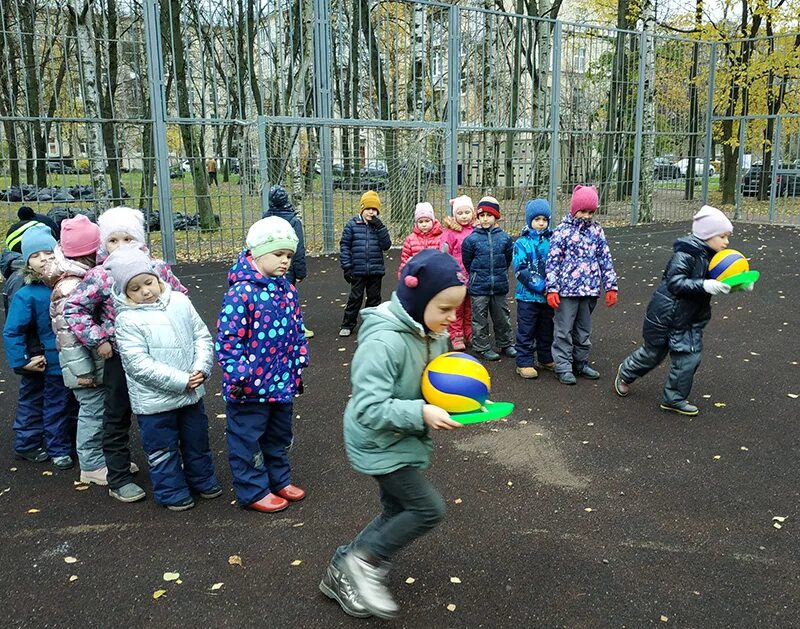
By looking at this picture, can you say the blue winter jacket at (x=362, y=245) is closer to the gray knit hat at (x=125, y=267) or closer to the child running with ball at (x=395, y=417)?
the gray knit hat at (x=125, y=267)

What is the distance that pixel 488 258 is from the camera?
7.36 meters

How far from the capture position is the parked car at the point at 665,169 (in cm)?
2077

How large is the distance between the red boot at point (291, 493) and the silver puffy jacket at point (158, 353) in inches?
31.7

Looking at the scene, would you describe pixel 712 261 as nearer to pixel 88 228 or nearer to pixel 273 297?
pixel 273 297

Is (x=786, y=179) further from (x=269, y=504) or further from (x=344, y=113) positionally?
(x=269, y=504)

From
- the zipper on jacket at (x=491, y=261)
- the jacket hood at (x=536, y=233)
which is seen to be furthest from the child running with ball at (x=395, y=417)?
the zipper on jacket at (x=491, y=261)

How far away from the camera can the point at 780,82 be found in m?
20.9

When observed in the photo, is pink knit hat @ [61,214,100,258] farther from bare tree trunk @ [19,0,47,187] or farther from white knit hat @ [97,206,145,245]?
bare tree trunk @ [19,0,47,187]

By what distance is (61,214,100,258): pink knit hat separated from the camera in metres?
4.63

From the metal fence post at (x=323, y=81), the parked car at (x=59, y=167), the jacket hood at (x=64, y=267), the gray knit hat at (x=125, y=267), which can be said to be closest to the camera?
the gray knit hat at (x=125, y=267)

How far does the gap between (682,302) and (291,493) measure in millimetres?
3390

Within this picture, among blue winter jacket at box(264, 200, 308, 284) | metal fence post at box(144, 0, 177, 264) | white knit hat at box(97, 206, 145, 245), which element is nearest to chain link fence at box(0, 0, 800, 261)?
metal fence post at box(144, 0, 177, 264)

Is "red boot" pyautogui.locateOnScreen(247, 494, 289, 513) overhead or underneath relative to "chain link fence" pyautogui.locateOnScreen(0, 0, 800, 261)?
underneath

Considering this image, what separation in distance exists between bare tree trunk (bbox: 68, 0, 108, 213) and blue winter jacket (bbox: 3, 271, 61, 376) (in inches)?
353
